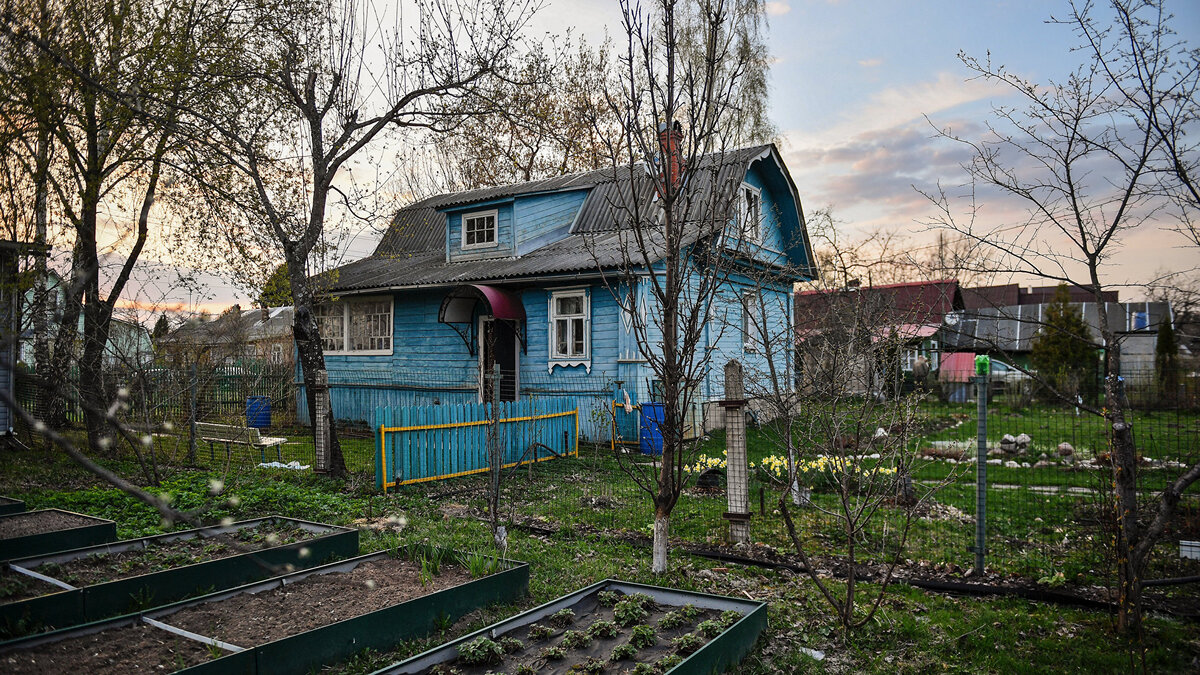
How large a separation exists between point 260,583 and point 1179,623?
619cm

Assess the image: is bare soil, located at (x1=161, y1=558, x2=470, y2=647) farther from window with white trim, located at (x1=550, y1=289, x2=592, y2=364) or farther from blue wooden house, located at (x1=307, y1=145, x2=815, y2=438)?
window with white trim, located at (x1=550, y1=289, x2=592, y2=364)

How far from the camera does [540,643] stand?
4.25m

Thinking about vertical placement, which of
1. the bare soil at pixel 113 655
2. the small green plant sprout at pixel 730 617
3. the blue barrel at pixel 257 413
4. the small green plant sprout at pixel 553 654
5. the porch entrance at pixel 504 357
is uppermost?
the porch entrance at pixel 504 357

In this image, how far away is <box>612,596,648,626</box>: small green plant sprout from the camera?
4504mm

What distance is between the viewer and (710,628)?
4223 millimetres

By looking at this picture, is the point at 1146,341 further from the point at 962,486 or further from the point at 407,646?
the point at 407,646

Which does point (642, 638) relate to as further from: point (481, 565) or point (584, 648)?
point (481, 565)

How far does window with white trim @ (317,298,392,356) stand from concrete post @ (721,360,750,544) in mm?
13679

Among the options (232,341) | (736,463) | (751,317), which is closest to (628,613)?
(751,317)

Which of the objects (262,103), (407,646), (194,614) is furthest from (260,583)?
(262,103)

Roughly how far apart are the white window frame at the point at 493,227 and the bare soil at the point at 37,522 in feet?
38.6

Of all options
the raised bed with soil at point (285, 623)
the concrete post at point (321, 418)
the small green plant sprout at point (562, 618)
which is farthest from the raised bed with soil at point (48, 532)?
the small green plant sprout at point (562, 618)

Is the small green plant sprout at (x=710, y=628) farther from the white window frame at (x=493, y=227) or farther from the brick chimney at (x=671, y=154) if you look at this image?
the white window frame at (x=493, y=227)

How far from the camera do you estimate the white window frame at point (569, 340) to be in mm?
14781
